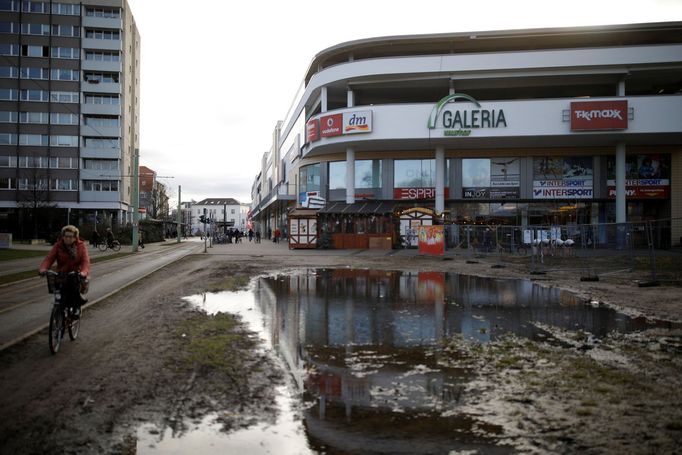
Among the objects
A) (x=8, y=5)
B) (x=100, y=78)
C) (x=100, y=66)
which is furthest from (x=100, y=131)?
(x=8, y=5)

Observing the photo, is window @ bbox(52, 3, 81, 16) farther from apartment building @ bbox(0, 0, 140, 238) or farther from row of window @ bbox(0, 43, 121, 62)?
row of window @ bbox(0, 43, 121, 62)

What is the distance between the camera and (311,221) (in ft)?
126

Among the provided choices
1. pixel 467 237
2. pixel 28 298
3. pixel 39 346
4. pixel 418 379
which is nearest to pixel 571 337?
pixel 418 379

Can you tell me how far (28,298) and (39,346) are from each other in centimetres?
626

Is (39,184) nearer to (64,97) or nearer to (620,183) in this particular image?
(64,97)

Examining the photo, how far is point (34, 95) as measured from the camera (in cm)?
6250

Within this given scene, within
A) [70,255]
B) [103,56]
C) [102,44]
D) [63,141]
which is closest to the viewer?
[70,255]

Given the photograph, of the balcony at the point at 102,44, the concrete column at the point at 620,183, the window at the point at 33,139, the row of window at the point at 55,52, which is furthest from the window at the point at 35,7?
the concrete column at the point at 620,183

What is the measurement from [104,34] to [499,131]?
52494mm

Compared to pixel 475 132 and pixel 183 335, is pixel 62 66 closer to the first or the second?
pixel 475 132

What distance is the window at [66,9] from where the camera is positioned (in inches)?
2486

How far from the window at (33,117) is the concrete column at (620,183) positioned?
61.8 metres

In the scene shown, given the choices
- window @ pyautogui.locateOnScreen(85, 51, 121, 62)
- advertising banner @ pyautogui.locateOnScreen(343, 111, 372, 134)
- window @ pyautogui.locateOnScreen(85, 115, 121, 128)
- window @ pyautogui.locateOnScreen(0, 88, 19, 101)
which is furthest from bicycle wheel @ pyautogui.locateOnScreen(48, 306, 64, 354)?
window @ pyautogui.locateOnScreen(85, 51, 121, 62)

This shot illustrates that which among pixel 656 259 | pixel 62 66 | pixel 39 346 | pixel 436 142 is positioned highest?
pixel 62 66
